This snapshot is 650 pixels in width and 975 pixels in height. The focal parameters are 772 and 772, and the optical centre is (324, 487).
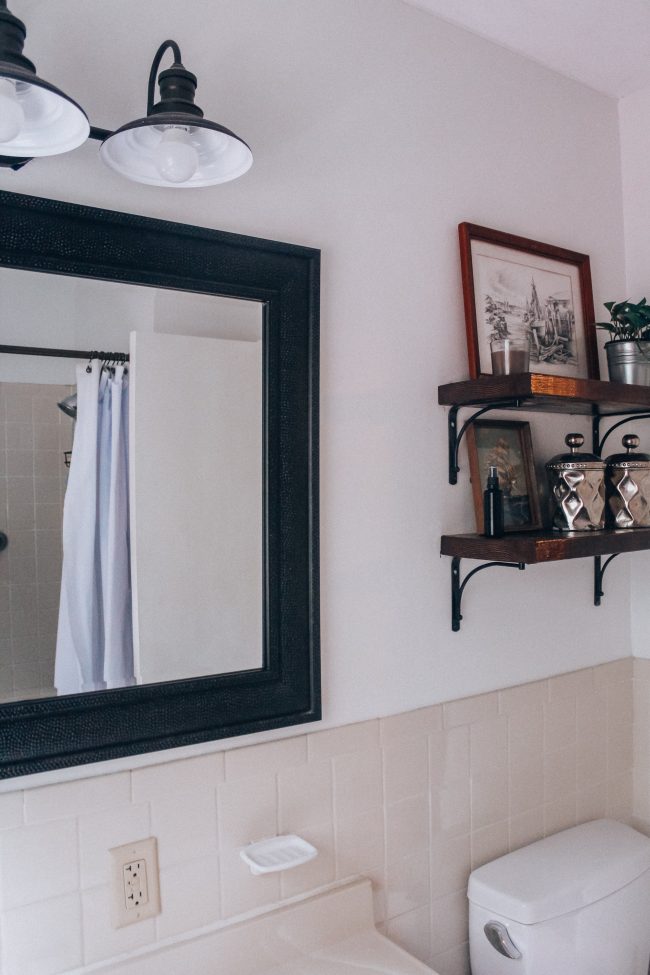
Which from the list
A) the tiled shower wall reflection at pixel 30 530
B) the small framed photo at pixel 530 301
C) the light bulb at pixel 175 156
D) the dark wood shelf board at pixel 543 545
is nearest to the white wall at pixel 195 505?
the tiled shower wall reflection at pixel 30 530

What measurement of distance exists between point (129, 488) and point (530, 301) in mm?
989

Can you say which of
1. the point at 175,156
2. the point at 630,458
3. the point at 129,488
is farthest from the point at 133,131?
the point at 630,458

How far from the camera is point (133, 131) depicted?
1051mm

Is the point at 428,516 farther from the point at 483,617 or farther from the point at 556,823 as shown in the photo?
the point at 556,823

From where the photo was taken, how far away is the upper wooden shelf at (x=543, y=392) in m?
1.38

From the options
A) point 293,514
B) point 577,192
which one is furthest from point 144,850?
point 577,192

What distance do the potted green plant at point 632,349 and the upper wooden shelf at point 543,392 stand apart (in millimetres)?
41

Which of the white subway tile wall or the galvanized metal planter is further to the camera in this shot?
the galvanized metal planter

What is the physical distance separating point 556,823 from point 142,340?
137 cm

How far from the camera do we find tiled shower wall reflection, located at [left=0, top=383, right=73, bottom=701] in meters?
1.04

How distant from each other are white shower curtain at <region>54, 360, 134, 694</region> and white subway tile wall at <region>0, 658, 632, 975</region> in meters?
0.18

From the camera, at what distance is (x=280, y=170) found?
1330 mm

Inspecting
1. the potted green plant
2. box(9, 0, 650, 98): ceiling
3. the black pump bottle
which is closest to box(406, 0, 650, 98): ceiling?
box(9, 0, 650, 98): ceiling

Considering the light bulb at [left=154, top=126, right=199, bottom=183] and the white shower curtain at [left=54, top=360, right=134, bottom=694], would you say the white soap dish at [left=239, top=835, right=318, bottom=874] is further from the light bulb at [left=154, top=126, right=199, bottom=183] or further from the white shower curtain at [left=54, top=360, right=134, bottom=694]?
the light bulb at [left=154, top=126, right=199, bottom=183]
